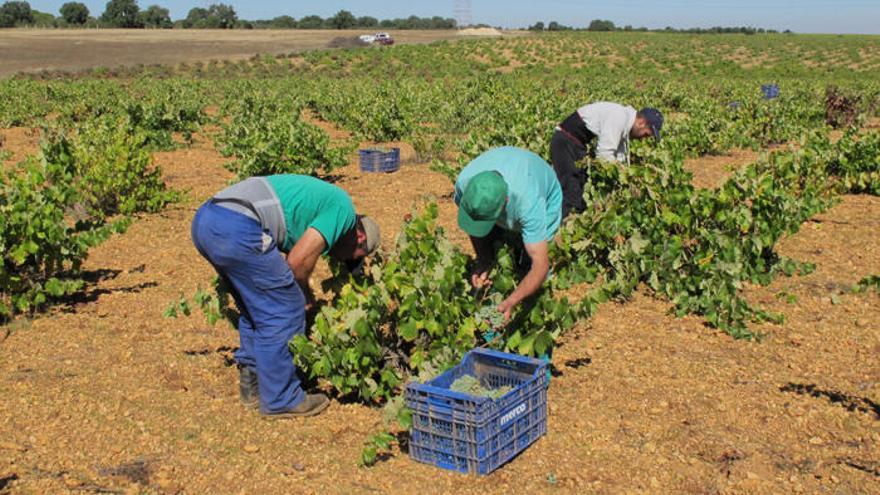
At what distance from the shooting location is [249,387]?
4.59m

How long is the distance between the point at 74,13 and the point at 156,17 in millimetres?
9107

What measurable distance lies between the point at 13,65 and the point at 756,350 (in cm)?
4924

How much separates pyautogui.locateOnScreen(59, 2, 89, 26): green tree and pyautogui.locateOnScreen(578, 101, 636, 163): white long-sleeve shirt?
107474 millimetres

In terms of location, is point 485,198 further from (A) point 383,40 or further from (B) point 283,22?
(B) point 283,22

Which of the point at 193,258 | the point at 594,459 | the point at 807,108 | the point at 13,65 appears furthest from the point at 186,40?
the point at 594,459

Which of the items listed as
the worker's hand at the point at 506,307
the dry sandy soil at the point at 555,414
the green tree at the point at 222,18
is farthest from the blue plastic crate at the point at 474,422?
the green tree at the point at 222,18

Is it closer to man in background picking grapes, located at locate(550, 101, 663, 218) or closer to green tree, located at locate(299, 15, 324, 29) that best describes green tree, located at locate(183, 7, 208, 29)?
green tree, located at locate(299, 15, 324, 29)

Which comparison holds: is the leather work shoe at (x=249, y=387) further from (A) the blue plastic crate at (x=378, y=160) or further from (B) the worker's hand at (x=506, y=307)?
(A) the blue plastic crate at (x=378, y=160)

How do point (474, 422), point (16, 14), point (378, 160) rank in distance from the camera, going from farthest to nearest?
point (16, 14) → point (378, 160) → point (474, 422)

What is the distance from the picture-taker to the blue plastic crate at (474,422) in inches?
145

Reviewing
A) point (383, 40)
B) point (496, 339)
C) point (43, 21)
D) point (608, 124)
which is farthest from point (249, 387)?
point (43, 21)

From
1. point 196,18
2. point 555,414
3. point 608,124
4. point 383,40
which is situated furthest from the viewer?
point 196,18

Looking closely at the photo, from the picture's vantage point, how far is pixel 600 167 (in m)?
6.95

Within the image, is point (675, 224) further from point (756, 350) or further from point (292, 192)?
point (292, 192)
